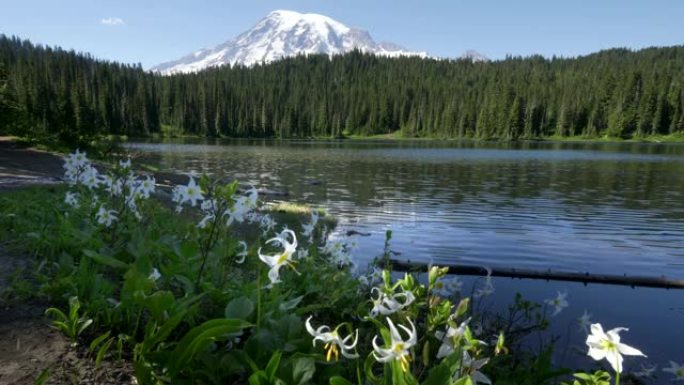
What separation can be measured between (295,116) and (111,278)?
566 feet

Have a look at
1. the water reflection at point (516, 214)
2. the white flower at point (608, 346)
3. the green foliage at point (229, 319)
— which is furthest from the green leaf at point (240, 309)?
the water reflection at point (516, 214)

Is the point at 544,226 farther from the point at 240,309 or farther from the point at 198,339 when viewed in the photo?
the point at 198,339

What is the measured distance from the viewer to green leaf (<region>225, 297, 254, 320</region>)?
3.18 metres

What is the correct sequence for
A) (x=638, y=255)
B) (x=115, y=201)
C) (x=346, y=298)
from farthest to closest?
(x=638, y=255)
(x=115, y=201)
(x=346, y=298)

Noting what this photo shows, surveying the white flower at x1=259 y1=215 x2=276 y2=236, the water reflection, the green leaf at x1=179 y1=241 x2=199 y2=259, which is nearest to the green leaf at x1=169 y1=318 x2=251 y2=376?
the green leaf at x1=179 y1=241 x2=199 y2=259

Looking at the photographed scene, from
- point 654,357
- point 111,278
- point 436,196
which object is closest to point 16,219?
point 111,278

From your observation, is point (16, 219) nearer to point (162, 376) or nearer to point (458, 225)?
point (162, 376)

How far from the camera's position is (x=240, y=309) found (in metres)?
3.23

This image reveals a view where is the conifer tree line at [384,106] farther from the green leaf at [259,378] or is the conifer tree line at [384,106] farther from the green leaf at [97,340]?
the green leaf at [259,378]

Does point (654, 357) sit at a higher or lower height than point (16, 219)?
lower

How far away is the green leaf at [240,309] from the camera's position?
10.4 feet

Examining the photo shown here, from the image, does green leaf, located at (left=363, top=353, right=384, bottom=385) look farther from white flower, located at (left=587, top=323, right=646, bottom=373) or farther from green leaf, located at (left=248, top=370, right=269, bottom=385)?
white flower, located at (left=587, top=323, right=646, bottom=373)

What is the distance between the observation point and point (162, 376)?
2797mm

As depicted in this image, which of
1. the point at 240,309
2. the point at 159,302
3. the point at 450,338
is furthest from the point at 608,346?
the point at 159,302
